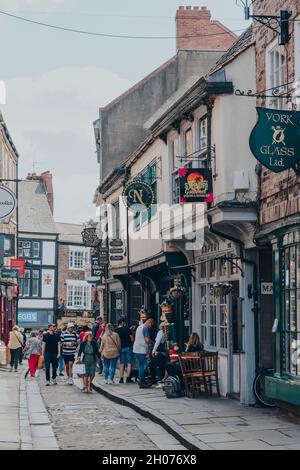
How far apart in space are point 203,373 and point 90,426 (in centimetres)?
386

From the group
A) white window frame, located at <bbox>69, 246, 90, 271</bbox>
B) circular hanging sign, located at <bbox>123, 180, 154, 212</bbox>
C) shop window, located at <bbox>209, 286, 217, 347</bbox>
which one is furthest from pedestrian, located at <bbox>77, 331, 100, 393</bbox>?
white window frame, located at <bbox>69, 246, 90, 271</bbox>

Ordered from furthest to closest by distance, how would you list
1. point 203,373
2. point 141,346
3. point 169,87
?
point 169,87
point 141,346
point 203,373

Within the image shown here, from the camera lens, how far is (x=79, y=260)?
63.0 m

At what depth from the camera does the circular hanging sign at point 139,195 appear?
882 inches

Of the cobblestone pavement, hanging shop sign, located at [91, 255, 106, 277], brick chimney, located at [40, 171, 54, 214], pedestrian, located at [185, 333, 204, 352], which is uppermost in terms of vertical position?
brick chimney, located at [40, 171, 54, 214]

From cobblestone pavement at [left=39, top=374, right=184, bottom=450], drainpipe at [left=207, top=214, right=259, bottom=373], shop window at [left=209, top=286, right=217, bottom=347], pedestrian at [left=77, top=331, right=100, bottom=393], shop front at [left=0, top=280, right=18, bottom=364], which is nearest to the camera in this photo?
cobblestone pavement at [left=39, top=374, right=184, bottom=450]

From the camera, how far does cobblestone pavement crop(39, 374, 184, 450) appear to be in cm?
1204

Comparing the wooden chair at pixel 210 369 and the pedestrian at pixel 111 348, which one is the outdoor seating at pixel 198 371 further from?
the pedestrian at pixel 111 348

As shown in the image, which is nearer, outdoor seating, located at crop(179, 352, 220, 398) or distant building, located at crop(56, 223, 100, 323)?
outdoor seating, located at crop(179, 352, 220, 398)

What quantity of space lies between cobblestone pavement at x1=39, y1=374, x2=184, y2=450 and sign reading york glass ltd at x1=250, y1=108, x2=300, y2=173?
445cm

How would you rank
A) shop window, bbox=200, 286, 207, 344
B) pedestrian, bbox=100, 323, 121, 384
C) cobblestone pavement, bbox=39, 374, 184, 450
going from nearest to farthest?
cobblestone pavement, bbox=39, 374, 184, 450
shop window, bbox=200, 286, 207, 344
pedestrian, bbox=100, 323, 121, 384

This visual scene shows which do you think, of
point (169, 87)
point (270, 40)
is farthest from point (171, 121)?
point (169, 87)

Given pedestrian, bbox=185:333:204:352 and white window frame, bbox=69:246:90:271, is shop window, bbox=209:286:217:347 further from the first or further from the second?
white window frame, bbox=69:246:90:271

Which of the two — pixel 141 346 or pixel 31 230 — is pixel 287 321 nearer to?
pixel 141 346
